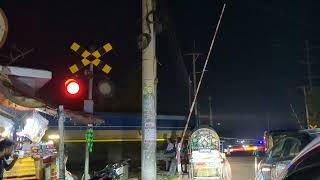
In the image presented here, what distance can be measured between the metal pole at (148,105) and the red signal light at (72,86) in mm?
3555

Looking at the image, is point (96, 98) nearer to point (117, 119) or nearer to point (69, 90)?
point (117, 119)

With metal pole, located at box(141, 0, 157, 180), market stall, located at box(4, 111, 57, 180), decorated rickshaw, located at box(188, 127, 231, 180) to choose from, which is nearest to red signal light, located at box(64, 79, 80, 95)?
market stall, located at box(4, 111, 57, 180)

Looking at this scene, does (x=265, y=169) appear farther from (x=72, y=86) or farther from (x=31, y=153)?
(x=31, y=153)

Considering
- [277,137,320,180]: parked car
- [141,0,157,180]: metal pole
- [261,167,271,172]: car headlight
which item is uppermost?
[141,0,157,180]: metal pole

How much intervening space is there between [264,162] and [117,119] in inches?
1003

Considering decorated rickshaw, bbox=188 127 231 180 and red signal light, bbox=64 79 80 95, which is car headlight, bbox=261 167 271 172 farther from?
decorated rickshaw, bbox=188 127 231 180

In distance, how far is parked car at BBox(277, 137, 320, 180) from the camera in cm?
290

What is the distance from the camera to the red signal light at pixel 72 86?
8.47 metres

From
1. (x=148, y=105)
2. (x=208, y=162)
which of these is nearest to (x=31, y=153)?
(x=148, y=105)

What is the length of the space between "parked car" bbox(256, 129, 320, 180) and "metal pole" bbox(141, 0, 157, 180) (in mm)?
2950

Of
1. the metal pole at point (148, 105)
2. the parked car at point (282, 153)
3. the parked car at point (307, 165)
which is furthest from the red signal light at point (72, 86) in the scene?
the parked car at point (307, 165)

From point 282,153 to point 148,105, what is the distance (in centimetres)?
368

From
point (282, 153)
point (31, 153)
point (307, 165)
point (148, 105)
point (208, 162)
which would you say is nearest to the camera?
point (307, 165)

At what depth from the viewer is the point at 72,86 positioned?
847 cm
